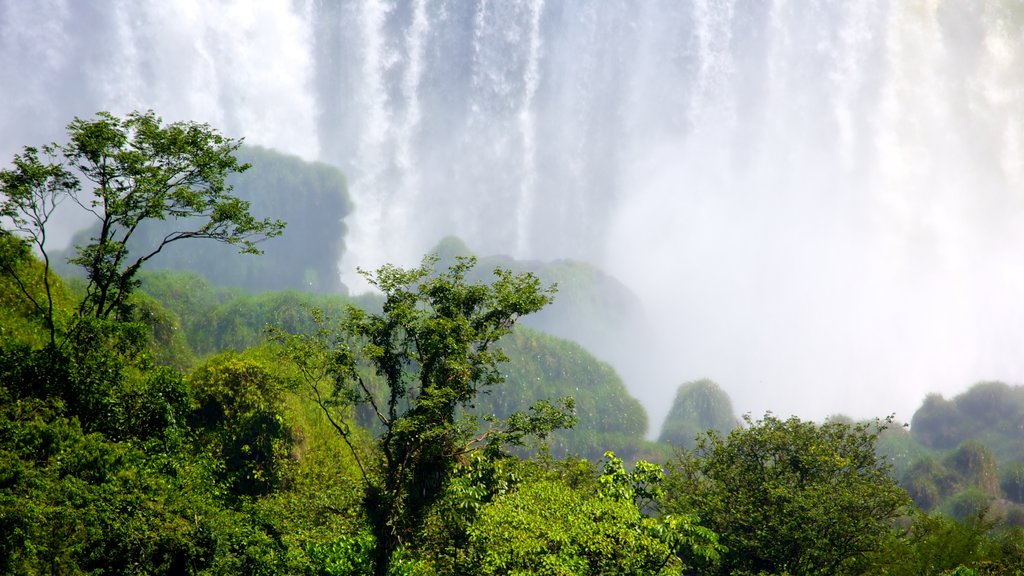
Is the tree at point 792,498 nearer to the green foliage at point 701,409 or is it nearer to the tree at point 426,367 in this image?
the tree at point 426,367

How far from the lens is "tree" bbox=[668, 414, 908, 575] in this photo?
85.8 feet

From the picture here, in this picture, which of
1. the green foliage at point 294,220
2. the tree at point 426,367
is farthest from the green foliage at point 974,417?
the tree at point 426,367

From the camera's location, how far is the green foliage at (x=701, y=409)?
6324 inches

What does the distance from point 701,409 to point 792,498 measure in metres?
144

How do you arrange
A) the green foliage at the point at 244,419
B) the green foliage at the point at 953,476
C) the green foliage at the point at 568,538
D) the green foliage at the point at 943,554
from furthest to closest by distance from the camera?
the green foliage at the point at 953,476 < the green foliage at the point at 244,419 < the green foliage at the point at 943,554 < the green foliage at the point at 568,538

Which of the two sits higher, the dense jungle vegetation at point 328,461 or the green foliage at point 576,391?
the green foliage at point 576,391

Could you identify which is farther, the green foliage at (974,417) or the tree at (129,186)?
the green foliage at (974,417)

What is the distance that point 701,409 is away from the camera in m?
164

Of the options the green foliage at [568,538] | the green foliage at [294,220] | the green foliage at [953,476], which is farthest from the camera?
the green foliage at [294,220]

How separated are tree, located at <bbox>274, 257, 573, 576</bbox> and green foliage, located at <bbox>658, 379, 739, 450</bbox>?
14244 centimetres

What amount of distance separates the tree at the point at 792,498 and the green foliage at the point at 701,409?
130992 mm

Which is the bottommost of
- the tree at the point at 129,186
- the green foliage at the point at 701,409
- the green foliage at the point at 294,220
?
the tree at the point at 129,186

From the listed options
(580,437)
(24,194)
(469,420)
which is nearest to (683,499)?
(469,420)

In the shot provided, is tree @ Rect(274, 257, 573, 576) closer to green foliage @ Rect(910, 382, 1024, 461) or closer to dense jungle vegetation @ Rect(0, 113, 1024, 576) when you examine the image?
dense jungle vegetation @ Rect(0, 113, 1024, 576)
